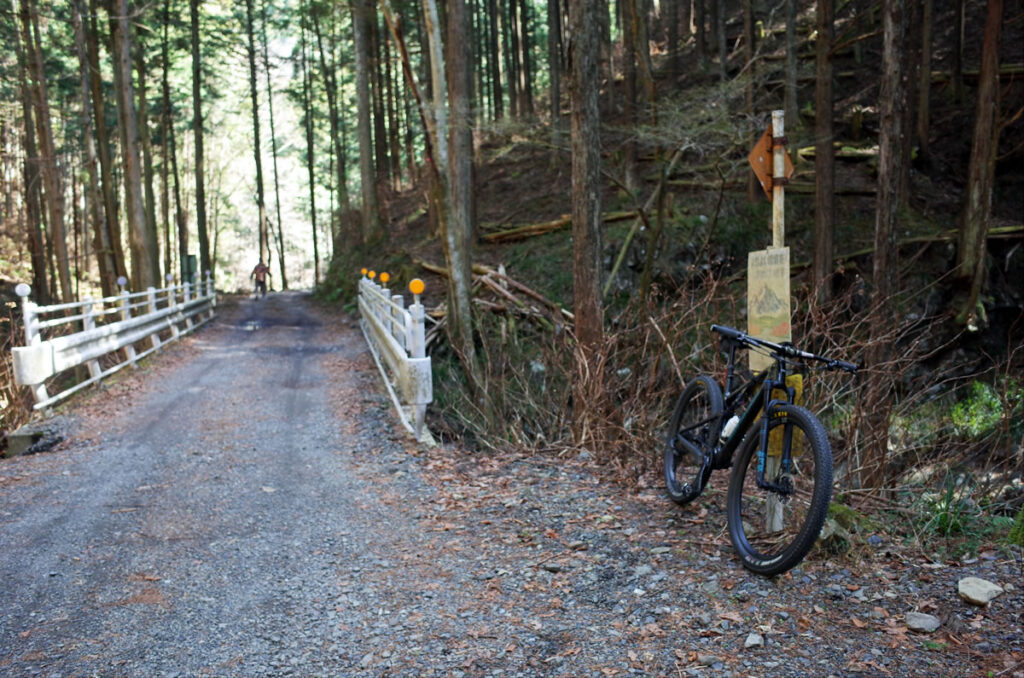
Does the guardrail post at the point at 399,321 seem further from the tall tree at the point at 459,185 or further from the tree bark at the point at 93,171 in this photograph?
the tree bark at the point at 93,171

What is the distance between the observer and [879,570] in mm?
4129

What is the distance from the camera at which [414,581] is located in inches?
175

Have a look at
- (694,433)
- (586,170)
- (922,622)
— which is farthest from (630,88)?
(922,622)

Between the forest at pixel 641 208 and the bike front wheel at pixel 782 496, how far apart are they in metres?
0.51

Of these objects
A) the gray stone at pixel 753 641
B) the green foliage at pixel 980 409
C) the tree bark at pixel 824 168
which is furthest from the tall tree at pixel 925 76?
the gray stone at pixel 753 641

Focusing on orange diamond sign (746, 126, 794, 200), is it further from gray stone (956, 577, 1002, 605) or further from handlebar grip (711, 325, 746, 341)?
gray stone (956, 577, 1002, 605)

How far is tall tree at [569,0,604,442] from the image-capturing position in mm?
8773

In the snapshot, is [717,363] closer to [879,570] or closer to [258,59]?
[879,570]

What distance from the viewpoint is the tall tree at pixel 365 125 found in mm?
23797

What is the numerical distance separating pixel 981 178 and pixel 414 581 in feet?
49.6

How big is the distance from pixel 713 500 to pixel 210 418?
6362mm

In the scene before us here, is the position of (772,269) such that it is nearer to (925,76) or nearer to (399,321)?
(399,321)

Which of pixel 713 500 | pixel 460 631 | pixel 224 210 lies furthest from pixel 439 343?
pixel 224 210

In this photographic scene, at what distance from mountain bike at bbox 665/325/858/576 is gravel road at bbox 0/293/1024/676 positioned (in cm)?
21
